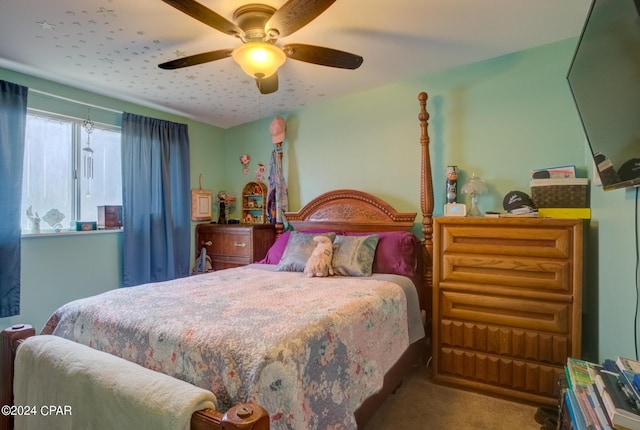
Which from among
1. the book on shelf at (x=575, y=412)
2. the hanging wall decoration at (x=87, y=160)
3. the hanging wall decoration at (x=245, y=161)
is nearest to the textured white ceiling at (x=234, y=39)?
the hanging wall decoration at (x=87, y=160)

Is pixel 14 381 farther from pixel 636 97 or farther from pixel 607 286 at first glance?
pixel 607 286

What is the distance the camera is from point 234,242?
141 inches

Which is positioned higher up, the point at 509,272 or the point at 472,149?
the point at 472,149

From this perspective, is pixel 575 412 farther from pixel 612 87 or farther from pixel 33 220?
pixel 33 220

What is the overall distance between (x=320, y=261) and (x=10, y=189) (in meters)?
2.46

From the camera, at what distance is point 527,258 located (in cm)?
207

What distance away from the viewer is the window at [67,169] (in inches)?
107

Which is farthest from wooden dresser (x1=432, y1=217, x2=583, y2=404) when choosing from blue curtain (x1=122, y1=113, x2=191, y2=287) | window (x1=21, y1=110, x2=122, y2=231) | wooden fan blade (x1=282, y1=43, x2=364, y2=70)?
window (x1=21, y1=110, x2=122, y2=231)

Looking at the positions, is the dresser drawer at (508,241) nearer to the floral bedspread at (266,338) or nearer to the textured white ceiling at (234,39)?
the floral bedspread at (266,338)

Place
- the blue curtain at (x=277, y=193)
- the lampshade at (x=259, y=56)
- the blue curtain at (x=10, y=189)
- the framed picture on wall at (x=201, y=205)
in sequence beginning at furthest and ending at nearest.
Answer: the framed picture on wall at (x=201, y=205) → the blue curtain at (x=277, y=193) → the blue curtain at (x=10, y=189) → the lampshade at (x=259, y=56)

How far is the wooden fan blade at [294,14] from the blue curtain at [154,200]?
2.27 metres

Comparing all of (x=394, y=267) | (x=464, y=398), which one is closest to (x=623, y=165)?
(x=394, y=267)

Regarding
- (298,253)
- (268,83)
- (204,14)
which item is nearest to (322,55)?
(268,83)

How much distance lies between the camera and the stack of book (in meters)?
0.95
